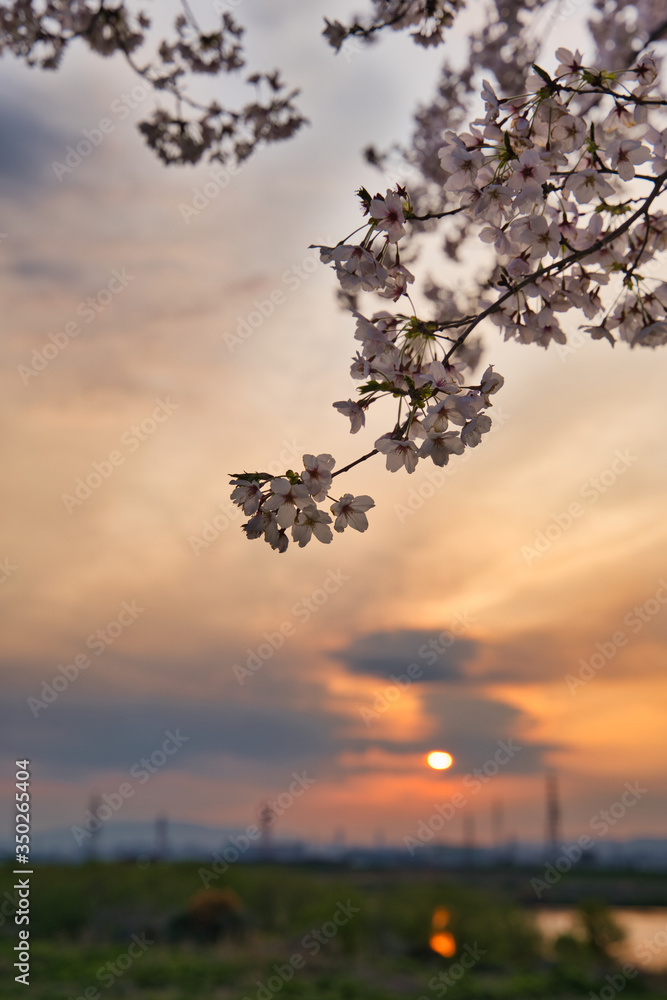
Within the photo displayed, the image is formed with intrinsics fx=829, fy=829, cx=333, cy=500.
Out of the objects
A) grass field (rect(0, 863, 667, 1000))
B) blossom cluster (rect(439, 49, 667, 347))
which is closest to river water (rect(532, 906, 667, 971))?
grass field (rect(0, 863, 667, 1000))

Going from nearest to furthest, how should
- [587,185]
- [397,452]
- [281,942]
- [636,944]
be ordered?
[397,452]
[587,185]
[281,942]
[636,944]

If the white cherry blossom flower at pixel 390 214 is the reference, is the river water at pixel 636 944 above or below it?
below

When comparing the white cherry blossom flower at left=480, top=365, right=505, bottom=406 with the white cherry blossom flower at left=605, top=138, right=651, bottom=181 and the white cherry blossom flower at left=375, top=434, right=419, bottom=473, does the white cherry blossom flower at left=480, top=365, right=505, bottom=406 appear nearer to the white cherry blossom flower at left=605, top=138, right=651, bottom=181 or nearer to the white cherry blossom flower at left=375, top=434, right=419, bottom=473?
the white cherry blossom flower at left=375, top=434, right=419, bottom=473

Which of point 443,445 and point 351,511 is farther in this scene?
point 351,511

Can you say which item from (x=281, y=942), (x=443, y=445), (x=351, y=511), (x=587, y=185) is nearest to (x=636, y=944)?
(x=281, y=942)

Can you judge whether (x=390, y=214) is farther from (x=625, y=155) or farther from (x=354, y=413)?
(x=625, y=155)

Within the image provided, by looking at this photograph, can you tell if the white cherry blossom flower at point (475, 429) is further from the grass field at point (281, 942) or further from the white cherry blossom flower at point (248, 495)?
the grass field at point (281, 942)

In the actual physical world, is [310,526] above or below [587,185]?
below

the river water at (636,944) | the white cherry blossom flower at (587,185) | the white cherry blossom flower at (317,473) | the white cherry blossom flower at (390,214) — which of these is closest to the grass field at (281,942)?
the river water at (636,944)

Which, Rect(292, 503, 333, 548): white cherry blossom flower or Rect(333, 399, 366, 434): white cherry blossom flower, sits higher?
Rect(333, 399, 366, 434): white cherry blossom flower
